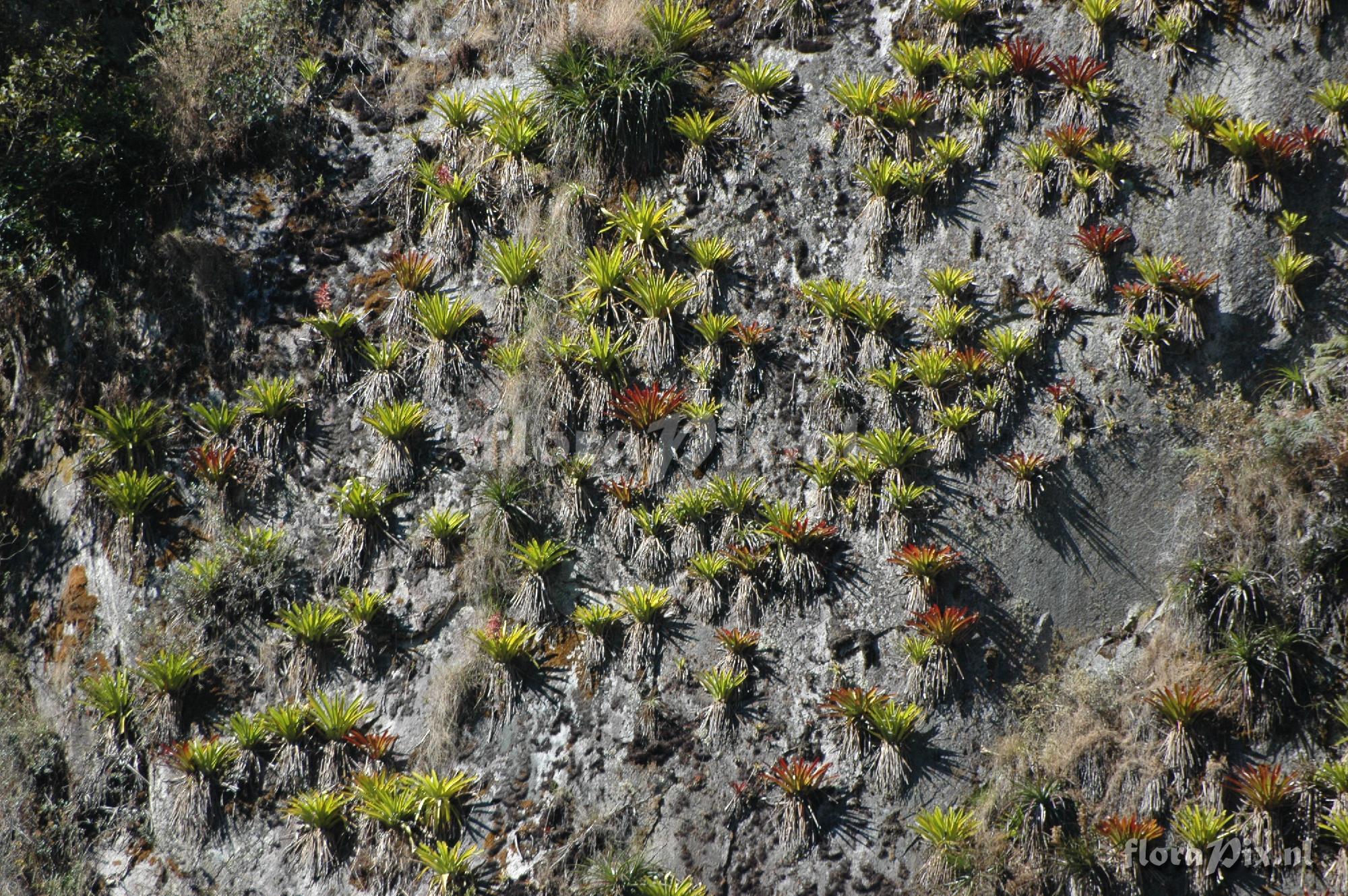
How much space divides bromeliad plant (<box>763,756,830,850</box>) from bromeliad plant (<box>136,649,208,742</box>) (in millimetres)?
5089

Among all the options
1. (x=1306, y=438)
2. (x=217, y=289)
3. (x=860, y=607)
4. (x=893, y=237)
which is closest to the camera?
(x=1306, y=438)

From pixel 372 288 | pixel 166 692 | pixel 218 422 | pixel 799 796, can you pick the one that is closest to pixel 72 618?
pixel 166 692

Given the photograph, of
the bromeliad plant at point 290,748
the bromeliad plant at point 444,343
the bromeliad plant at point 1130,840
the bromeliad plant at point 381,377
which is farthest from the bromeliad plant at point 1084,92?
the bromeliad plant at point 290,748

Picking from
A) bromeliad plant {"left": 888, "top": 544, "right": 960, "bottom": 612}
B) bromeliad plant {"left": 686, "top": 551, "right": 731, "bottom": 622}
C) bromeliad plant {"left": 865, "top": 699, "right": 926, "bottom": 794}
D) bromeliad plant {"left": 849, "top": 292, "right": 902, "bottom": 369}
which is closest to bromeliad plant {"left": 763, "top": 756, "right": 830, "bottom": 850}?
bromeliad plant {"left": 865, "top": 699, "right": 926, "bottom": 794}

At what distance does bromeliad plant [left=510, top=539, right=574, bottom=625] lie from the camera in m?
8.59

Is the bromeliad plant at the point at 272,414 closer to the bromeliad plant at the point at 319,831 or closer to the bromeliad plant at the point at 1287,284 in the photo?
the bromeliad plant at the point at 319,831

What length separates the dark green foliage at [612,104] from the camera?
32.6 feet

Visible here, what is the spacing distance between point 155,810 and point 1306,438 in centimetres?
992

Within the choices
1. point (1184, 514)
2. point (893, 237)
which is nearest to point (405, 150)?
point (893, 237)

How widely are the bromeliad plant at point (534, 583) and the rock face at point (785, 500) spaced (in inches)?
6.0

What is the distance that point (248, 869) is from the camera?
8125mm

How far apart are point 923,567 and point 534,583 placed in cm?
330

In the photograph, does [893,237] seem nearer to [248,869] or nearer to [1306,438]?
[1306,438]

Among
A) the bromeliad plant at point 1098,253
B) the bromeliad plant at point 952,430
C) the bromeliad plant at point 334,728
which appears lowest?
the bromeliad plant at point 334,728
